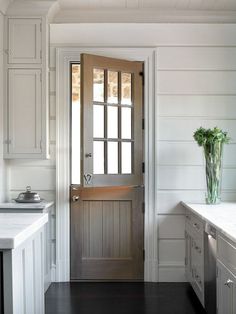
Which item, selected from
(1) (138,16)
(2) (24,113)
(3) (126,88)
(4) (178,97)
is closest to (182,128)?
(4) (178,97)

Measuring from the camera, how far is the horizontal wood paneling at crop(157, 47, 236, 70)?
173 inches

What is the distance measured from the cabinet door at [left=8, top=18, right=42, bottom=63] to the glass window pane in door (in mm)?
469

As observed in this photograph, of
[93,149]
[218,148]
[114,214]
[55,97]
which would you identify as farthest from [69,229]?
[218,148]

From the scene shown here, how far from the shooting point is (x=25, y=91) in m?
4.18

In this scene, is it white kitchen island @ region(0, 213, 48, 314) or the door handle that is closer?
white kitchen island @ region(0, 213, 48, 314)

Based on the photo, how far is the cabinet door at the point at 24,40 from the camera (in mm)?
4168

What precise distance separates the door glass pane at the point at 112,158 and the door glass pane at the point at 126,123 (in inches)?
6.1

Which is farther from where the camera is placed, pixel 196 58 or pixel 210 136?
pixel 196 58

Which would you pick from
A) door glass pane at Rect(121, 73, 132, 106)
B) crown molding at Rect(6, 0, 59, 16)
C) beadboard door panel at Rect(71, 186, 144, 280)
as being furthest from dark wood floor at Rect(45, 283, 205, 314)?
crown molding at Rect(6, 0, 59, 16)

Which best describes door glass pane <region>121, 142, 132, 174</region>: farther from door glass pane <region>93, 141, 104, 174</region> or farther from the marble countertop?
the marble countertop

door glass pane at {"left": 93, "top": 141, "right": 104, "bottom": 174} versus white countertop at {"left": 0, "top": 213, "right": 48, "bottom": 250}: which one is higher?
door glass pane at {"left": 93, "top": 141, "right": 104, "bottom": 174}

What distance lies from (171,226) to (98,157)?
1.08 meters

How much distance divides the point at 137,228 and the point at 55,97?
5.34 feet

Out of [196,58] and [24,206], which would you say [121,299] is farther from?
[196,58]
